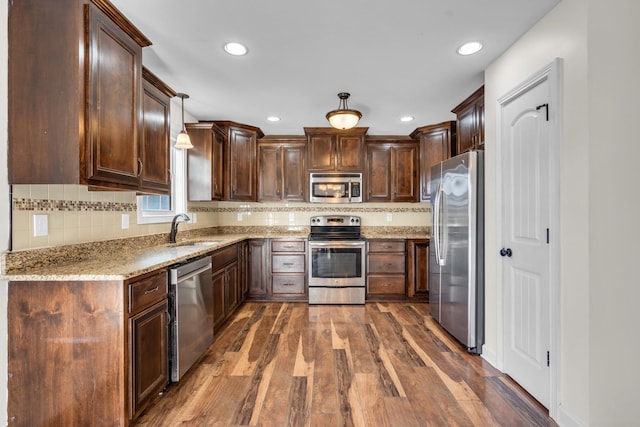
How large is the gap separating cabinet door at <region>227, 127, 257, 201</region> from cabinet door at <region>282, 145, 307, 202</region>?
0.44 metres

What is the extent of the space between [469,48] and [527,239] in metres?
1.42

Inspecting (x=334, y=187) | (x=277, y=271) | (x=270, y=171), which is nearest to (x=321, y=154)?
(x=334, y=187)

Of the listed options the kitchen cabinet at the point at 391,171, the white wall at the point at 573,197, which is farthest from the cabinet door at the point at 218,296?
the white wall at the point at 573,197

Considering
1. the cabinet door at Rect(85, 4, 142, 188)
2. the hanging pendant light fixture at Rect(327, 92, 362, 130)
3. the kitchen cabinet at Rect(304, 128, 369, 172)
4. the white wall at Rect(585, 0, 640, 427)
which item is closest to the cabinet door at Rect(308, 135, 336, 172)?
the kitchen cabinet at Rect(304, 128, 369, 172)

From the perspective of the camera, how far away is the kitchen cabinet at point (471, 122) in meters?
2.77

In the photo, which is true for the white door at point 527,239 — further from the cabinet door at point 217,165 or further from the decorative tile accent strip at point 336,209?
the cabinet door at point 217,165

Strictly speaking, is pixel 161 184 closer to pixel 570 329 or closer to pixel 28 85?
pixel 28 85

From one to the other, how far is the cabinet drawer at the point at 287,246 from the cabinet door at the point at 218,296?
1049mm

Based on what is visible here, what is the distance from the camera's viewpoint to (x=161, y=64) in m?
2.41

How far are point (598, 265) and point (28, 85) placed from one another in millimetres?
3090

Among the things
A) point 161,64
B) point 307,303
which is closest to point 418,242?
point 307,303

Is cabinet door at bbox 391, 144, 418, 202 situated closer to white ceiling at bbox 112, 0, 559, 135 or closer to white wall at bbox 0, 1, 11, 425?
white ceiling at bbox 112, 0, 559, 135

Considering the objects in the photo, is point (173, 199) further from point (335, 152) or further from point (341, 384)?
point (341, 384)

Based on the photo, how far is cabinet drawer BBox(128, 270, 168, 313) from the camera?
164 cm
